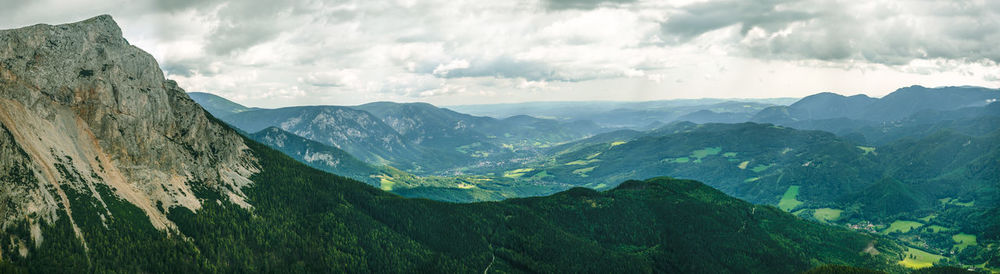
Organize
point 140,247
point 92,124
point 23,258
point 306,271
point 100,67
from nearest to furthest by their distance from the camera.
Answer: point 23,258, point 140,247, point 92,124, point 100,67, point 306,271

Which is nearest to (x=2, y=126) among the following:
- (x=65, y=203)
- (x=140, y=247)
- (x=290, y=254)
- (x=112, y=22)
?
(x=65, y=203)

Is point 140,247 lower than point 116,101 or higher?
lower

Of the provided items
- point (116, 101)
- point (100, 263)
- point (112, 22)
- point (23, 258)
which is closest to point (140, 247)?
point (100, 263)

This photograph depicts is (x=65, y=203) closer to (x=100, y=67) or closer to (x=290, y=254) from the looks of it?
(x=100, y=67)

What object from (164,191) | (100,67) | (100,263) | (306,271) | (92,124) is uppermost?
(100,67)

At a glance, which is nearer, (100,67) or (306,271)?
(100,67)

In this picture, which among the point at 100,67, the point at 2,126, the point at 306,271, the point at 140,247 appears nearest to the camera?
the point at 2,126
